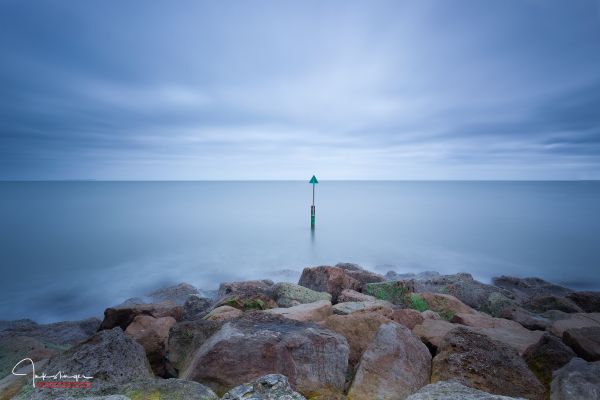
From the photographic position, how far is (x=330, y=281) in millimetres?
8414

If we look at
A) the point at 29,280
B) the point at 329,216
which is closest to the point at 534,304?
the point at 29,280

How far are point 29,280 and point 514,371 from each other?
1743 cm

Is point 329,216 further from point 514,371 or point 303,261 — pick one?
point 514,371

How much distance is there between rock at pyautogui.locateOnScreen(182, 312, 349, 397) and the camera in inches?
130

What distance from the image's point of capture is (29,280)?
1414cm

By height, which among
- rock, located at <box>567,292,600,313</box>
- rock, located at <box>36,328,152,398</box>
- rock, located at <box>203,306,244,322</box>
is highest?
rock, located at <box>36,328,152,398</box>

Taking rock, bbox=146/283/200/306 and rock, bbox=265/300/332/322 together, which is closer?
rock, bbox=265/300/332/322

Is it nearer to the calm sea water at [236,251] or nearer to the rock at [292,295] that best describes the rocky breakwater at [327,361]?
the rock at [292,295]

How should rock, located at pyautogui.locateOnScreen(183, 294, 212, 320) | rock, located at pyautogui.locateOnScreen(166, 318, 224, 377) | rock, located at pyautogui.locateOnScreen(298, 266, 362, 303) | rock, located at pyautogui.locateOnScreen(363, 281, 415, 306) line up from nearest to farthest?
1. rock, located at pyautogui.locateOnScreen(166, 318, 224, 377)
2. rock, located at pyautogui.locateOnScreen(363, 281, 415, 306)
3. rock, located at pyautogui.locateOnScreen(183, 294, 212, 320)
4. rock, located at pyautogui.locateOnScreen(298, 266, 362, 303)

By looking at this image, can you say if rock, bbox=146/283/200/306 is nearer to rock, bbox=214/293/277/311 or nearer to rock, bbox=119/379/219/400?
rock, bbox=214/293/277/311

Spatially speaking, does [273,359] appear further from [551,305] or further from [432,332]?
[551,305]

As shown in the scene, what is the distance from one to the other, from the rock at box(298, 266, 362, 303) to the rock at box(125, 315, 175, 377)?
4008mm

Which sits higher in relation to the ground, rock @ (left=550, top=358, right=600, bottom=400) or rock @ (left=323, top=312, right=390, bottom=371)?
rock @ (left=550, top=358, right=600, bottom=400)

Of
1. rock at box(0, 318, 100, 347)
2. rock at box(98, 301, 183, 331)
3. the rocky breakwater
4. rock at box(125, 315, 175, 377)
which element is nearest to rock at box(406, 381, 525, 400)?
the rocky breakwater
